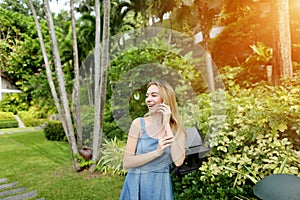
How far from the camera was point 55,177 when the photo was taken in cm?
434

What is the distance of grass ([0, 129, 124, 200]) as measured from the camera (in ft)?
11.6

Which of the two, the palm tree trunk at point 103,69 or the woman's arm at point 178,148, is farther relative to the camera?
the palm tree trunk at point 103,69

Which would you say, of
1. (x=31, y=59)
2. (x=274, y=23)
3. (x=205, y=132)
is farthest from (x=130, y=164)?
(x=31, y=59)

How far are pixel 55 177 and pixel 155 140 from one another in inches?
144

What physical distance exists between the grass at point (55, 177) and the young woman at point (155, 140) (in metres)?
2.23

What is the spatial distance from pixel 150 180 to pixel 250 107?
1.67 metres

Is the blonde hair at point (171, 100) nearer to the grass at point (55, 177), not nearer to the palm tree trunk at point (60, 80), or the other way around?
the grass at point (55, 177)

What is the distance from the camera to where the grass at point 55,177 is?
3538mm

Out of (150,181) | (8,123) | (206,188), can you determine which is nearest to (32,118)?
(8,123)

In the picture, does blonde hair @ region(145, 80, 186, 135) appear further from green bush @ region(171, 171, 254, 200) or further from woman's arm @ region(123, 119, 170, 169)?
green bush @ region(171, 171, 254, 200)

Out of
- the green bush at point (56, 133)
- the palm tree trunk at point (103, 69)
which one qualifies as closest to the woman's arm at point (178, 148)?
the palm tree trunk at point (103, 69)

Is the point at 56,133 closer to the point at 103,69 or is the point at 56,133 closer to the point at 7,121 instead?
the point at 103,69

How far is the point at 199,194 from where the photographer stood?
7.91 feet

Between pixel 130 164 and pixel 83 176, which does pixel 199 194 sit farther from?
pixel 83 176
